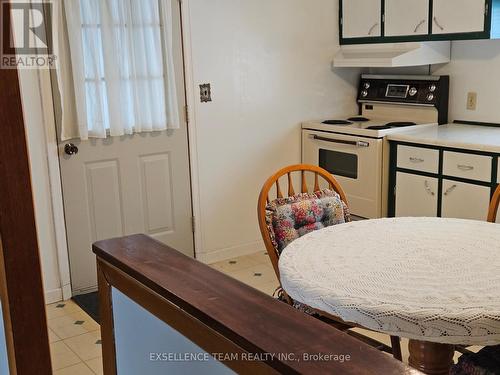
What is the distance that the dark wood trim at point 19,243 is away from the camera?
1420 mm

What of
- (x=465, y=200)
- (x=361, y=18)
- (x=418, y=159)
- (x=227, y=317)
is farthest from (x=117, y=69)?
(x=227, y=317)

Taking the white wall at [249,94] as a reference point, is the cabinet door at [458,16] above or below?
above

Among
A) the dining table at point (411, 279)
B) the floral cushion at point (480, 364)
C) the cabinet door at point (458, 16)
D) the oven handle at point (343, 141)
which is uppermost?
the cabinet door at point (458, 16)

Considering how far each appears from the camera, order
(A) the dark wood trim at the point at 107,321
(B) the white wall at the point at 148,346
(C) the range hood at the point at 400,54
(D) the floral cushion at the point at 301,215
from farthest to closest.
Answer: (C) the range hood at the point at 400,54
(D) the floral cushion at the point at 301,215
(A) the dark wood trim at the point at 107,321
(B) the white wall at the point at 148,346

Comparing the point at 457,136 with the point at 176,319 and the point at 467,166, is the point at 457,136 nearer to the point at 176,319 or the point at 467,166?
the point at 467,166

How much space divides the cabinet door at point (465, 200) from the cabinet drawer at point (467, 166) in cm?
5

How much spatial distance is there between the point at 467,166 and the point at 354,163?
825 mm

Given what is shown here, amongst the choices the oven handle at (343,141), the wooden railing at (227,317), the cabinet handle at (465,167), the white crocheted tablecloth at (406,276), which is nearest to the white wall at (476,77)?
the cabinet handle at (465,167)

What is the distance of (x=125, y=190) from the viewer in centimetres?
380

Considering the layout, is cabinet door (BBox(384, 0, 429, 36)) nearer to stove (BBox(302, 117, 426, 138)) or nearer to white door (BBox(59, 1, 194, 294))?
stove (BBox(302, 117, 426, 138))

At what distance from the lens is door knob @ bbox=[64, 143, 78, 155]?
3.51 meters

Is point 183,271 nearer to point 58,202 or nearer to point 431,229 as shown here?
point 431,229

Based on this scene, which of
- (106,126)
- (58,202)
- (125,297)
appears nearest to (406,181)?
(106,126)

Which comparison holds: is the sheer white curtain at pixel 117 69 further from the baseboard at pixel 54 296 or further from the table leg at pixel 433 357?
the table leg at pixel 433 357
